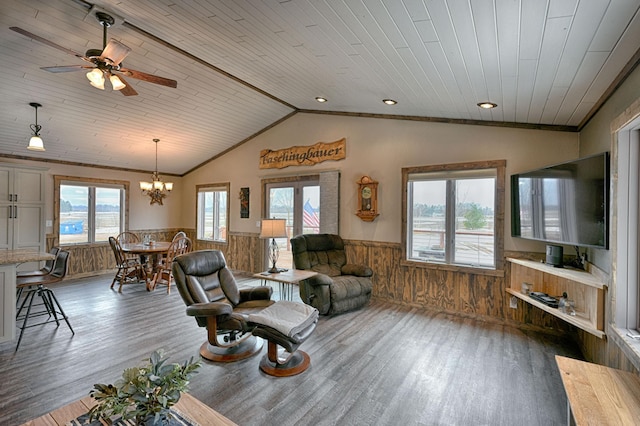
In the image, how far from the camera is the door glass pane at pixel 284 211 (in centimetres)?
619

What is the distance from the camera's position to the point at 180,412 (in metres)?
1.51

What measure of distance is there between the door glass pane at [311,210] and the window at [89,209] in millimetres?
4330

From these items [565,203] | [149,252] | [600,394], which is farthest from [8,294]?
[565,203]

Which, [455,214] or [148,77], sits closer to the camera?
[148,77]

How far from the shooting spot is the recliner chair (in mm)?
4141

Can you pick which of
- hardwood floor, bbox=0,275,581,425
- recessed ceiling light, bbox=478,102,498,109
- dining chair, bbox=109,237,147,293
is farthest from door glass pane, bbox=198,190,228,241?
recessed ceiling light, bbox=478,102,498,109

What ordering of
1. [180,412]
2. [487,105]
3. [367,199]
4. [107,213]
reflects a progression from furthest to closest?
[107,213]
[367,199]
[487,105]
[180,412]

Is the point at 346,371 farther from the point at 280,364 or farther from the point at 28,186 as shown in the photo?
the point at 28,186

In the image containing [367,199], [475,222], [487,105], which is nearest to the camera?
[487,105]

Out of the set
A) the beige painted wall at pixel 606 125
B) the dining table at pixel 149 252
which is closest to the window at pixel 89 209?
the dining table at pixel 149 252

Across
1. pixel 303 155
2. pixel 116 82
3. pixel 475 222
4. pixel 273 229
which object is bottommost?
pixel 273 229

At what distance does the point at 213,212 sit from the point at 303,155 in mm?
3134

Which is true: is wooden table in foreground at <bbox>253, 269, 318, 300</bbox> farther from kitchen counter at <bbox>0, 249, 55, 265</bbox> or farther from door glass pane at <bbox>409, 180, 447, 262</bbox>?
kitchen counter at <bbox>0, 249, 55, 265</bbox>

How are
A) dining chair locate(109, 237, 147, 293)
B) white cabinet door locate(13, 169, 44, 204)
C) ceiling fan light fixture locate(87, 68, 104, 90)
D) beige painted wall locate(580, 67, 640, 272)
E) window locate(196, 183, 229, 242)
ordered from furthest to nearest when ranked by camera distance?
window locate(196, 183, 229, 242)
dining chair locate(109, 237, 147, 293)
white cabinet door locate(13, 169, 44, 204)
ceiling fan light fixture locate(87, 68, 104, 90)
beige painted wall locate(580, 67, 640, 272)
